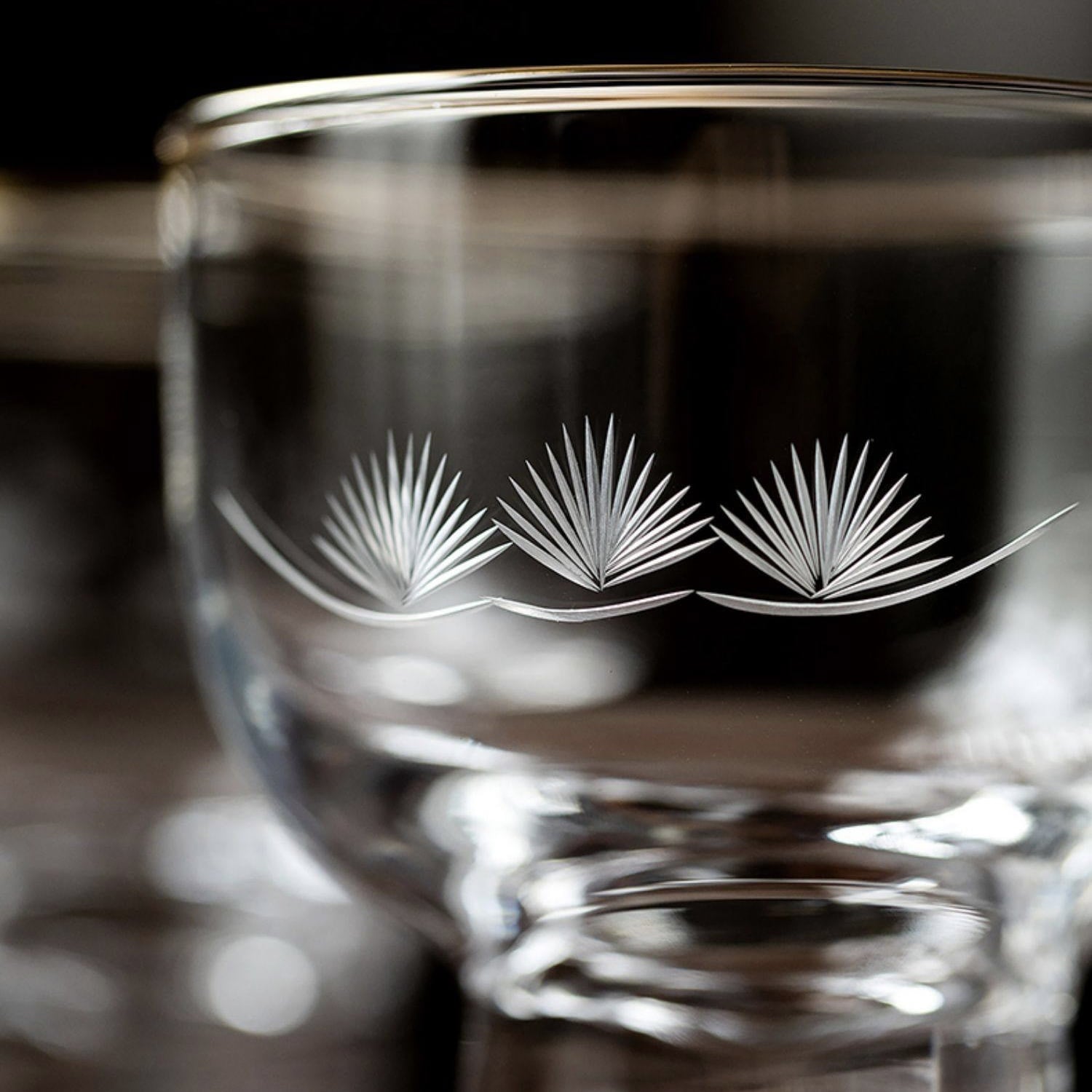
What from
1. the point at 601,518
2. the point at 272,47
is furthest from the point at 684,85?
the point at 272,47

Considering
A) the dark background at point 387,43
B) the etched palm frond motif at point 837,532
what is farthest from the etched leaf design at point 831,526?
the dark background at point 387,43

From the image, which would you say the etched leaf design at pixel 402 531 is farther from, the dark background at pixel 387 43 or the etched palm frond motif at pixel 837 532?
the dark background at pixel 387 43

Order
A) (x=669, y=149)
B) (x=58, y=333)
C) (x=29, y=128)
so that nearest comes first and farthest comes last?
(x=669, y=149) < (x=58, y=333) < (x=29, y=128)

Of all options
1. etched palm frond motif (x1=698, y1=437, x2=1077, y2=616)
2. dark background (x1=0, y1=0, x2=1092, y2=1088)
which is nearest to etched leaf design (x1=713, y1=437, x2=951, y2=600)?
etched palm frond motif (x1=698, y1=437, x2=1077, y2=616)

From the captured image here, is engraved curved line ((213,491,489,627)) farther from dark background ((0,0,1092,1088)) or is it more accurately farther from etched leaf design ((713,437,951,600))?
dark background ((0,0,1092,1088))

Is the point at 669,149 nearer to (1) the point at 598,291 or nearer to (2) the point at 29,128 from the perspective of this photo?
(1) the point at 598,291

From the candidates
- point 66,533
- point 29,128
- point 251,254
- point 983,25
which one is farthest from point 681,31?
point 251,254
